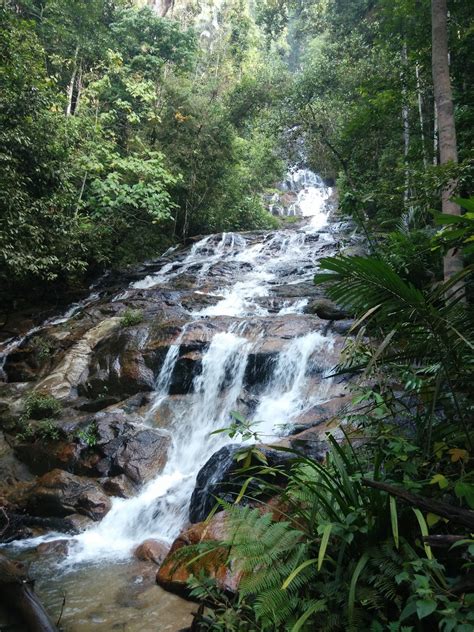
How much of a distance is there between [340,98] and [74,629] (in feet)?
56.5

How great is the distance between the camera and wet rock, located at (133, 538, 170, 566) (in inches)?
185

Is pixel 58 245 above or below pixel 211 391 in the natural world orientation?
above

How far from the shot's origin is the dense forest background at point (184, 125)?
8273 mm

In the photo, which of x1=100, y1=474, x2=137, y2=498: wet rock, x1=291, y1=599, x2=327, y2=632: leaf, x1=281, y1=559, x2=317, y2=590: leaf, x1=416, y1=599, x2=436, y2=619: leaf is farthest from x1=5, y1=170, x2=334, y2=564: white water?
x1=416, y1=599, x2=436, y2=619: leaf

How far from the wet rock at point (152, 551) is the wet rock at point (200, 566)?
0.57 m

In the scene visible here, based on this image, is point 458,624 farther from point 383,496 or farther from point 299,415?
point 299,415

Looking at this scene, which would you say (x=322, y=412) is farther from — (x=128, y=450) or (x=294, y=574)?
(x=294, y=574)

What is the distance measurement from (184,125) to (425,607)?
54.9 feet

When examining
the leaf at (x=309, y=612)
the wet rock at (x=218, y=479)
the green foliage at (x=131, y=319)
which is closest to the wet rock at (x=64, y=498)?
the wet rock at (x=218, y=479)

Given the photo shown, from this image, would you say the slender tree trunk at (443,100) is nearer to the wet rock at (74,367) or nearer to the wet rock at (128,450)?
the wet rock at (128,450)

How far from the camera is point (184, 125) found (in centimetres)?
1580

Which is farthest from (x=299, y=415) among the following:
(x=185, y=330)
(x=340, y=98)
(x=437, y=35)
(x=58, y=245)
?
(x=340, y=98)

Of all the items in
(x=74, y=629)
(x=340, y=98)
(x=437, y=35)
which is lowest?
(x=74, y=629)

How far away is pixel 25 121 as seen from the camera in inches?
356
